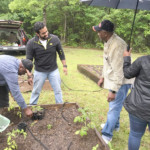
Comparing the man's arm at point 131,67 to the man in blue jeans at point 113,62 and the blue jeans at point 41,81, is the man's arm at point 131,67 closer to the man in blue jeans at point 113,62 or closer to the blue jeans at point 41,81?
the man in blue jeans at point 113,62

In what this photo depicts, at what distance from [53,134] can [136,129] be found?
112 cm

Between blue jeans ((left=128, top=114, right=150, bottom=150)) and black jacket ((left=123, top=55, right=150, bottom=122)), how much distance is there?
0.11 metres

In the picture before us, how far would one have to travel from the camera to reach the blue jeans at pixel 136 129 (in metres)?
1.85

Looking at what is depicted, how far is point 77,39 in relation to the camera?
1730cm

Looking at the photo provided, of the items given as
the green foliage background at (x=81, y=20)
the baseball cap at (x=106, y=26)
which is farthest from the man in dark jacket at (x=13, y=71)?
the green foliage background at (x=81, y=20)

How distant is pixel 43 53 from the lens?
3080 millimetres

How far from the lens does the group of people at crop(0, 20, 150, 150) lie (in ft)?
5.68

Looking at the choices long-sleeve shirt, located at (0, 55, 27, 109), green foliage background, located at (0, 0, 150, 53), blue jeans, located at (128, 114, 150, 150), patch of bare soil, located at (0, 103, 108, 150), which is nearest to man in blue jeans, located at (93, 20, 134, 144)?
blue jeans, located at (128, 114, 150, 150)

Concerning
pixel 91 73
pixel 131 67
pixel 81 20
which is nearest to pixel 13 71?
pixel 131 67

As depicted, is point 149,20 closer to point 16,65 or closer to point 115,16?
point 115,16

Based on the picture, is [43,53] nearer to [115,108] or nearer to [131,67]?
[115,108]

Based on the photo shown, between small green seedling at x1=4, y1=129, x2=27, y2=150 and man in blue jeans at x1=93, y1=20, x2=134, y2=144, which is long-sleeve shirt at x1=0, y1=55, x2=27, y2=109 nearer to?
small green seedling at x1=4, y1=129, x2=27, y2=150

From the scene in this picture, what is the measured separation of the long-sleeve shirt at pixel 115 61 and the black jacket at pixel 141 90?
33 centimetres

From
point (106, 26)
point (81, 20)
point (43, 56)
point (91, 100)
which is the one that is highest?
point (106, 26)
